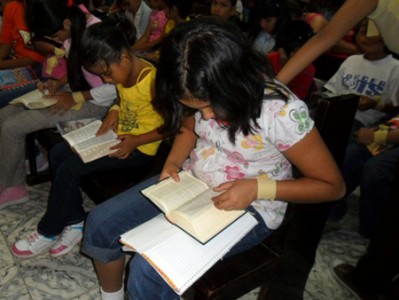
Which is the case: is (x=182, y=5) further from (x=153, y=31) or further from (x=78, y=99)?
(x=78, y=99)

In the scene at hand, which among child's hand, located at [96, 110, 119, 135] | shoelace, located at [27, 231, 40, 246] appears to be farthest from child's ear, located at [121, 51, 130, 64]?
shoelace, located at [27, 231, 40, 246]

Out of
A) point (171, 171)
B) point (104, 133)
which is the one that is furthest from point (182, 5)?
point (171, 171)

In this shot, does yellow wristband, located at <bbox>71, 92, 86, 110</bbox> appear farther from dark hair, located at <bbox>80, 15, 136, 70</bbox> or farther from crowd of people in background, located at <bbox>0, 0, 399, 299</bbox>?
dark hair, located at <bbox>80, 15, 136, 70</bbox>

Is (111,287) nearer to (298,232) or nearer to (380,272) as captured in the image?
(298,232)

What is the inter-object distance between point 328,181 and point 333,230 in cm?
96

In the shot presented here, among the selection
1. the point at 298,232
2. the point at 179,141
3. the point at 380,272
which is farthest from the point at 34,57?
the point at 380,272

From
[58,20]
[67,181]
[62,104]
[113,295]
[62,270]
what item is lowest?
[62,270]

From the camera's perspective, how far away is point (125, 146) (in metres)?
1.33

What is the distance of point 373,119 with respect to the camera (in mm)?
1738

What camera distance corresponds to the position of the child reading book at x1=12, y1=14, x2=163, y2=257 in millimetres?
1304

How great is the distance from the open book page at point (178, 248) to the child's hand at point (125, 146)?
1.59ft

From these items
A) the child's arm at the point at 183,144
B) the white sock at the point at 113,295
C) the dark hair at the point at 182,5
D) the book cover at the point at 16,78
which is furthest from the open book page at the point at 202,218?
the dark hair at the point at 182,5

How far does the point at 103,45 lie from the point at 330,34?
2.60ft

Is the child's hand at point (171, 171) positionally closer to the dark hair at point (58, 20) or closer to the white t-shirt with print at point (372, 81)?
the dark hair at point (58, 20)
